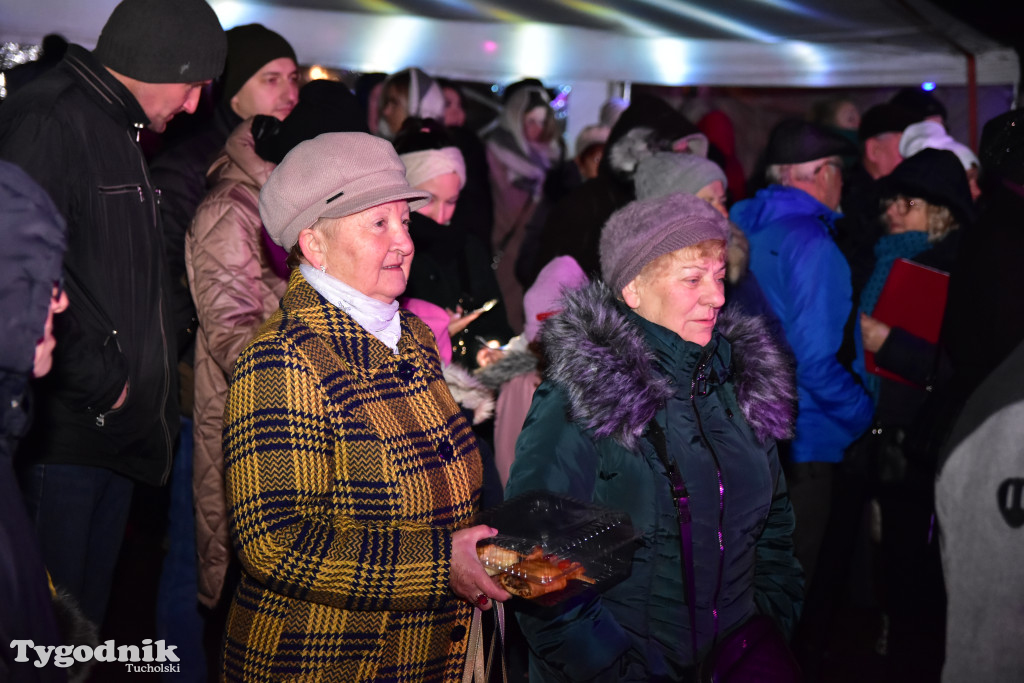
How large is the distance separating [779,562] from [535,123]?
4424mm

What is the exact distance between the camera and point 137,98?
108 inches

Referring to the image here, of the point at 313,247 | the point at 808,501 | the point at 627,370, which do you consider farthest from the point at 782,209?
the point at 313,247

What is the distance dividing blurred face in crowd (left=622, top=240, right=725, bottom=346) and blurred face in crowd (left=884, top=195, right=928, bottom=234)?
2.17 m

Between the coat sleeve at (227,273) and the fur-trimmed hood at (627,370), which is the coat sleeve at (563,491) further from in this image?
the coat sleeve at (227,273)

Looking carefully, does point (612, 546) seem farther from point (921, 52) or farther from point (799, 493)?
point (921, 52)

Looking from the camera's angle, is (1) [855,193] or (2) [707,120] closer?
(1) [855,193]

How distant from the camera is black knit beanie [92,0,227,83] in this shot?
8.82 ft

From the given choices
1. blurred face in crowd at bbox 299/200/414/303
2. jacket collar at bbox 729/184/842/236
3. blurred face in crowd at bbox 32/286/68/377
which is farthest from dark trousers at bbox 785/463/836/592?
blurred face in crowd at bbox 32/286/68/377

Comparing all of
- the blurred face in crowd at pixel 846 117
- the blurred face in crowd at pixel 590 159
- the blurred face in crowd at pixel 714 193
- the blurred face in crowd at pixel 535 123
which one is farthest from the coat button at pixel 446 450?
the blurred face in crowd at pixel 846 117

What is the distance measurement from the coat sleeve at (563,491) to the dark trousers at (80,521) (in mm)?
1226

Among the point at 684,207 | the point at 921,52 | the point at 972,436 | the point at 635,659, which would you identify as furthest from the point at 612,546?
the point at 921,52

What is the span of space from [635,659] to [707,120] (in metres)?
5.67

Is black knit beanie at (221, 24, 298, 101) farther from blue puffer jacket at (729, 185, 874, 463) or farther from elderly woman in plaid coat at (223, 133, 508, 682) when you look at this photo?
blue puffer jacket at (729, 185, 874, 463)

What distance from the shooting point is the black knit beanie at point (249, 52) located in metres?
3.74
